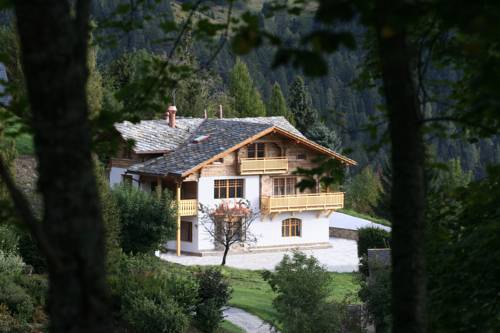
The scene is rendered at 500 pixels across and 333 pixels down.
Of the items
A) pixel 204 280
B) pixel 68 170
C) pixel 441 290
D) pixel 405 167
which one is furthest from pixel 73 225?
pixel 204 280

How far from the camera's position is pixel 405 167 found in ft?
15.3

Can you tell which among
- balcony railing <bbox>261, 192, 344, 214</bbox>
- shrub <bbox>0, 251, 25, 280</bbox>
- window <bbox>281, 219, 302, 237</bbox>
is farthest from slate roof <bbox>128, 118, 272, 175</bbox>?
shrub <bbox>0, 251, 25, 280</bbox>

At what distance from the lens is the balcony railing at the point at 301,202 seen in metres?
44.5

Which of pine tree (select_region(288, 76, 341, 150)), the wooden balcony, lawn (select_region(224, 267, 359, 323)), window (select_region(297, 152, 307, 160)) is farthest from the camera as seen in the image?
pine tree (select_region(288, 76, 341, 150))

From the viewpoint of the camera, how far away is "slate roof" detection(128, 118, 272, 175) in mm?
42406

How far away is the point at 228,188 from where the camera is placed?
44.2 m

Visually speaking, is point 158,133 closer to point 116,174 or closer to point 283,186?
point 116,174

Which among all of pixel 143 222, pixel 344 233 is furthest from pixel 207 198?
pixel 344 233

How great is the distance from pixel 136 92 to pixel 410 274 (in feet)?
6.51

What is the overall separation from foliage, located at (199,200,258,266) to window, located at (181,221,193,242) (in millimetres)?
807

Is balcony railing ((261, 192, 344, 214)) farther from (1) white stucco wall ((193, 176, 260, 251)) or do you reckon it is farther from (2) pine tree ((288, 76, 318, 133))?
(2) pine tree ((288, 76, 318, 133))

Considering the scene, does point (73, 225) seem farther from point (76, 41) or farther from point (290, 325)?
point (290, 325)

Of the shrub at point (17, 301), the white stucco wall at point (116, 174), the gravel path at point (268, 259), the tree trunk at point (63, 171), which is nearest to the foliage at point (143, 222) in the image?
the gravel path at point (268, 259)

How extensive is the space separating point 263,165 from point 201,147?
3.08 meters
